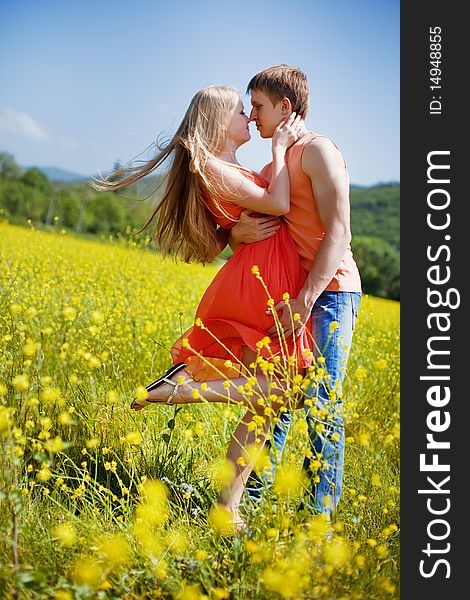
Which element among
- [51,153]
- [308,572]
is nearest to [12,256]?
[308,572]

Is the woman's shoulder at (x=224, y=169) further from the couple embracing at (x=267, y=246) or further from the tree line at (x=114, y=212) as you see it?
the tree line at (x=114, y=212)

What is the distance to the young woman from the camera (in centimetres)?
274

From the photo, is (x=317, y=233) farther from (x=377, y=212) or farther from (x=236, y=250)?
(x=377, y=212)

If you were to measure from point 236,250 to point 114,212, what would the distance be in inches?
1898

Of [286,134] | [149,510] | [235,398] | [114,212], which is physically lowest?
[149,510]

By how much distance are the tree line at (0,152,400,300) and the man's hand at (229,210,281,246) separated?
2754 centimetres

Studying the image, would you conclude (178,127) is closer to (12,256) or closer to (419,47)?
(419,47)

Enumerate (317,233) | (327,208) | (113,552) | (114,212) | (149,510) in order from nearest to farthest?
(113,552), (149,510), (327,208), (317,233), (114,212)

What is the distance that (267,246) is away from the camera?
2830 millimetres

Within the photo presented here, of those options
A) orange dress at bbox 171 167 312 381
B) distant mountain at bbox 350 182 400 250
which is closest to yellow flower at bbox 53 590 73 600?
orange dress at bbox 171 167 312 381

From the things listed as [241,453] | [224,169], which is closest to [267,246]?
[224,169]

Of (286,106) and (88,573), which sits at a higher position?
(286,106)

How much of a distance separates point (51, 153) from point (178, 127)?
197 metres

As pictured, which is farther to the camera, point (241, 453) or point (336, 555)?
point (241, 453)
